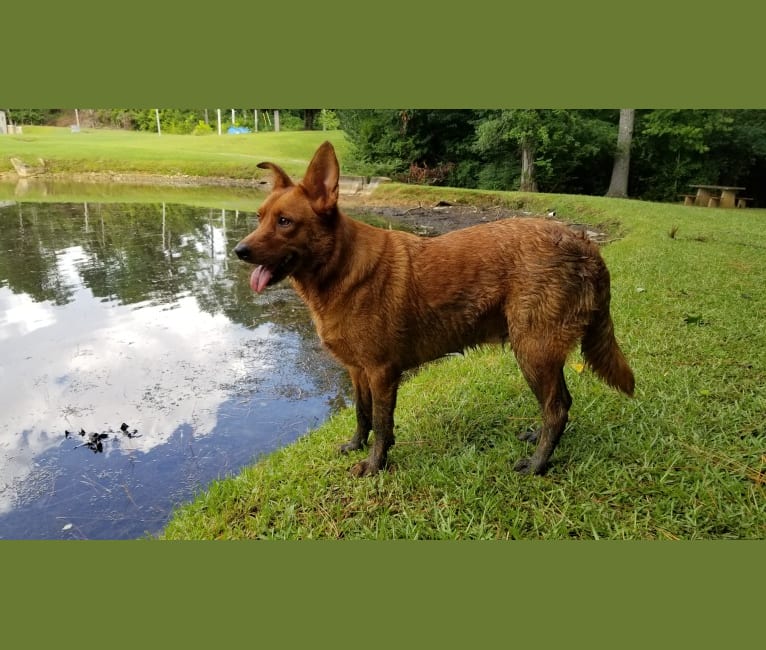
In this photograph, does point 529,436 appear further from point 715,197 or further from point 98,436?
point 715,197

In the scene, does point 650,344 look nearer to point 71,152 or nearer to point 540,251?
point 540,251

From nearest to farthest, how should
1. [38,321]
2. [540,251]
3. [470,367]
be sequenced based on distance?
[540,251], [470,367], [38,321]

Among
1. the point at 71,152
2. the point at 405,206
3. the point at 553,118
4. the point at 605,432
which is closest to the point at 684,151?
the point at 553,118

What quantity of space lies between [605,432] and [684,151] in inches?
1117

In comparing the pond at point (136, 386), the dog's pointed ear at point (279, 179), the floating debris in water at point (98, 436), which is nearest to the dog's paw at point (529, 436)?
the pond at point (136, 386)

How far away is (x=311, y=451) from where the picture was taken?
15.9ft

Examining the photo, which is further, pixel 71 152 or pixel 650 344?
pixel 71 152

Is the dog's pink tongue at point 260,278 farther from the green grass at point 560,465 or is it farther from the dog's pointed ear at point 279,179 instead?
the green grass at point 560,465

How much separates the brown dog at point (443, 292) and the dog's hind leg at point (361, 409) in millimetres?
196

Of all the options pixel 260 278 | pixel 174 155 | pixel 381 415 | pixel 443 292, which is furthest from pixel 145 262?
pixel 174 155

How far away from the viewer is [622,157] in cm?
2673

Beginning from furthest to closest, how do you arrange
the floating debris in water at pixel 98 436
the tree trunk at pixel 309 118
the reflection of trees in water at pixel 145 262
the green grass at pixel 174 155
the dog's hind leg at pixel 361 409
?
the tree trunk at pixel 309 118
the green grass at pixel 174 155
the reflection of trees in water at pixel 145 262
the floating debris in water at pixel 98 436
the dog's hind leg at pixel 361 409

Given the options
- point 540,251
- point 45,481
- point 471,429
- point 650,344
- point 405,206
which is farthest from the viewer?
point 405,206

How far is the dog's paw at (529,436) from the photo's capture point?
444cm
